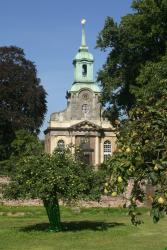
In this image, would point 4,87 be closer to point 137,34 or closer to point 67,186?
point 137,34

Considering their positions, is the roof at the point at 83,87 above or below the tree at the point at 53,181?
above

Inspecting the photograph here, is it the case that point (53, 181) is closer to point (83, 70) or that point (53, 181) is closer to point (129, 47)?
point (129, 47)

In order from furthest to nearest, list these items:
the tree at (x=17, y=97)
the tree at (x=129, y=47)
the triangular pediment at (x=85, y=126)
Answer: the triangular pediment at (x=85, y=126) → the tree at (x=17, y=97) → the tree at (x=129, y=47)

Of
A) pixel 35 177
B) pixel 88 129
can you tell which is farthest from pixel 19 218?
pixel 88 129

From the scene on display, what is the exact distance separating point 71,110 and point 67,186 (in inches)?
2331

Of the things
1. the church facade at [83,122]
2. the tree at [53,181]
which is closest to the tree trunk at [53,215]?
the tree at [53,181]

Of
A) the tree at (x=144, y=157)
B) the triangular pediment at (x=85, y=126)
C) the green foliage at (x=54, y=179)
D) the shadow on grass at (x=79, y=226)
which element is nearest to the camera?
the tree at (x=144, y=157)

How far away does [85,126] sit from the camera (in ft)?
252

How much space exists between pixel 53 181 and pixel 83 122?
5777 cm

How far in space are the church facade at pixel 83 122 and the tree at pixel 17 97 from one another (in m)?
22.0

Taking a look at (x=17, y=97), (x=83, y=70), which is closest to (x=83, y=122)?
(x=83, y=70)

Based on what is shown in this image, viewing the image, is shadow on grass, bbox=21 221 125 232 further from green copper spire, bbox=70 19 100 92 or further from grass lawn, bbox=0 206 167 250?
green copper spire, bbox=70 19 100 92

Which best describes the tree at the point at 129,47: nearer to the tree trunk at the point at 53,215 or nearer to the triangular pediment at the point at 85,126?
the tree trunk at the point at 53,215

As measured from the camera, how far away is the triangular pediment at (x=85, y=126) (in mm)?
76438
